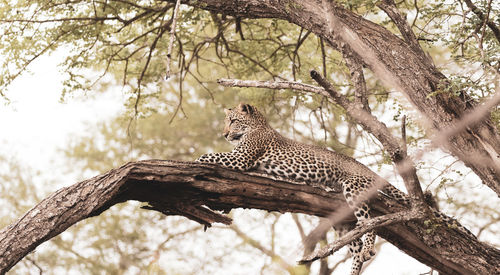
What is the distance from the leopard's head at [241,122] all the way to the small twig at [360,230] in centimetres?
284

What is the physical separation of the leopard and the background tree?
353 millimetres

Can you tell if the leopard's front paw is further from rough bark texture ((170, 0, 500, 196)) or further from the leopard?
rough bark texture ((170, 0, 500, 196))

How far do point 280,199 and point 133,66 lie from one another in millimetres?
7965

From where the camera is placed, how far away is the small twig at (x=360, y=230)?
5.60 meters

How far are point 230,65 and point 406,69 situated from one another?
7183mm

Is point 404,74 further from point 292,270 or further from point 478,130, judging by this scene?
point 292,270

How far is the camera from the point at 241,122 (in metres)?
8.67

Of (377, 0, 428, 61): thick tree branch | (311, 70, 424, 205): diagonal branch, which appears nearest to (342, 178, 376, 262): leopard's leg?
(311, 70, 424, 205): diagonal branch

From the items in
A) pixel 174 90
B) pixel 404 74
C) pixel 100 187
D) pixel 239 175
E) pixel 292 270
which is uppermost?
pixel 174 90

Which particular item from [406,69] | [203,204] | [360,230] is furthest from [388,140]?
[203,204]

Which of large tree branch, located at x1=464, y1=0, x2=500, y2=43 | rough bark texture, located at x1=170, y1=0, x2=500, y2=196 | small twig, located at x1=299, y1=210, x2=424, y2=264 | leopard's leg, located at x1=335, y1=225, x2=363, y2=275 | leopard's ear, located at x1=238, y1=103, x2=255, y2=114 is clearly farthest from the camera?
leopard's ear, located at x1=238, y1=103, x2=255, y2=114

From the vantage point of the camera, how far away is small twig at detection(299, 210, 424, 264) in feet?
18.4

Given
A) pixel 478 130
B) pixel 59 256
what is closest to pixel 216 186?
pixel 478 130

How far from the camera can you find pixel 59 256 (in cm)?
1991
